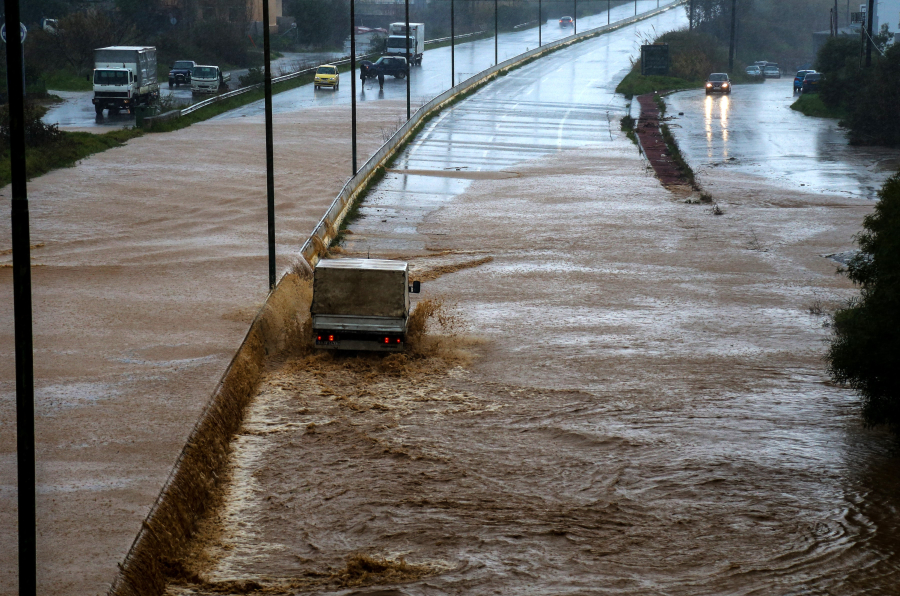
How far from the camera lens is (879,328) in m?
15.4

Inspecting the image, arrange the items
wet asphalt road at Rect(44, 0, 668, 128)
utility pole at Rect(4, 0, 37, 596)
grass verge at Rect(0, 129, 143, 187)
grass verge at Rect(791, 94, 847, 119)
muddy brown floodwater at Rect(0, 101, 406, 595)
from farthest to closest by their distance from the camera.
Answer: grass verge at Rect(791, 94, 847, 119) < wet asphalt road at Rect(44, 0, 668, 128) < grass verge at Rect(0, 129, 143, 187) < muddy brown floodwater at Rect(0, 101, 406, 595) < utility pole at Rect(4, 0, 37, 596)

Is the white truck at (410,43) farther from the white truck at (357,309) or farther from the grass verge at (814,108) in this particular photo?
the white truck at (357,309)

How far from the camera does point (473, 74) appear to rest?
265ft

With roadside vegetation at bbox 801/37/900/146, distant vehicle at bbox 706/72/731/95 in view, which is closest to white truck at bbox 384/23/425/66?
distant vehicle at bbox 706/72/731/95

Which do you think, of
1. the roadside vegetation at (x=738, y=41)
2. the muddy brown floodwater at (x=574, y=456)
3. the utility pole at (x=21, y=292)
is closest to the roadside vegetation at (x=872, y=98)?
the roadside vegetation at (x=738, y=41)

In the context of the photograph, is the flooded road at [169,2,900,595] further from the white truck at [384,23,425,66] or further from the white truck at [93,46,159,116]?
the white truck at [384,23,425,66]

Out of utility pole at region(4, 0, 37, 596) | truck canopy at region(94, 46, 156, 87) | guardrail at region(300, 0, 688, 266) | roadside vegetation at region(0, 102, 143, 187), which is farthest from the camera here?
truck canopy at region(94, 46, 156, 87)

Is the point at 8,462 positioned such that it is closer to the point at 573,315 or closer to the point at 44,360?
the point at 44,360

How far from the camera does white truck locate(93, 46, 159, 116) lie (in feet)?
175

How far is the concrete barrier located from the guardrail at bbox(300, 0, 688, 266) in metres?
0.09

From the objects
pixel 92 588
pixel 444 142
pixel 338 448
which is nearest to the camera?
pixel 92 588

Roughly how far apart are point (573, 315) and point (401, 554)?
12.1 meters

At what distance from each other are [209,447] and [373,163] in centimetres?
2922

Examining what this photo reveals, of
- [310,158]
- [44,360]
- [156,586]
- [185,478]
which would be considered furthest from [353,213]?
[156,586]
